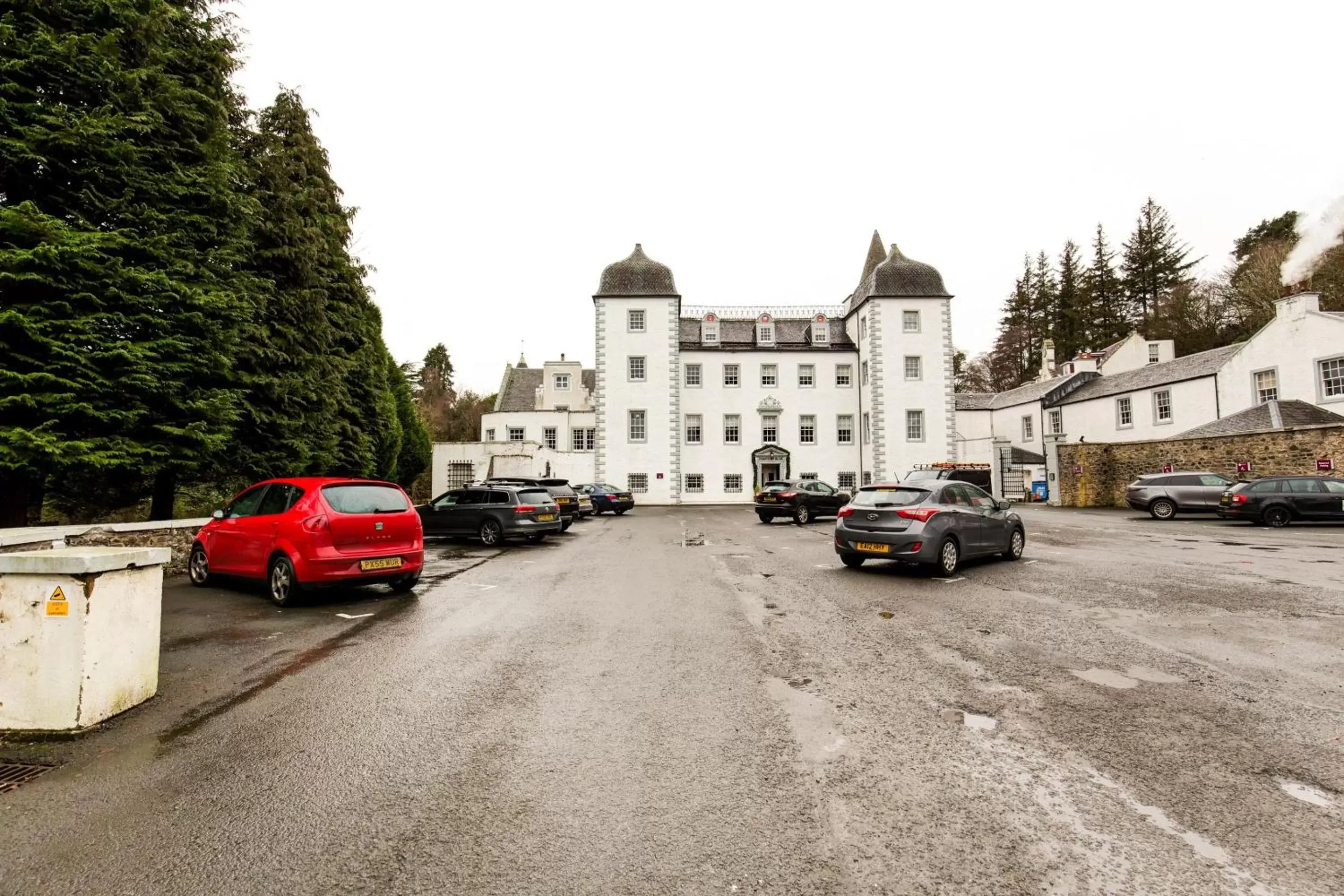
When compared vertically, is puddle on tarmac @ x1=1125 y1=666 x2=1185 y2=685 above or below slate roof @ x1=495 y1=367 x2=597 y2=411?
below

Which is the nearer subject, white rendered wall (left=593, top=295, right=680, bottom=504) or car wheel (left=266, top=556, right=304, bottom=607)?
car wheel (left=266, top=556, right=304, bottom=607)

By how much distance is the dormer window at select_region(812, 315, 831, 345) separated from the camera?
1805 inches

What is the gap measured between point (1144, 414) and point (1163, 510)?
16.4 metres

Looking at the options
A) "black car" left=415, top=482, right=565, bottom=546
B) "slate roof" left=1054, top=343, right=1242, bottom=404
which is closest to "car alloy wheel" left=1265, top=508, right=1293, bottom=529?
"slate roof" left=1054, top=343, right=1242, bottom=404

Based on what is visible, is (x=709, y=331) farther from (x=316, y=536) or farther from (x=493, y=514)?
(x=316, y=536)

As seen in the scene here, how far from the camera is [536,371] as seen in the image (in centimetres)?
5444

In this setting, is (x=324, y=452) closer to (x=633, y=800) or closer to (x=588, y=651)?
(x=588, y=651)

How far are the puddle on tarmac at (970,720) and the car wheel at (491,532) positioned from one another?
45.7 feet

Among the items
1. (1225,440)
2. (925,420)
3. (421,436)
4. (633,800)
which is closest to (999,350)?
(925,420)

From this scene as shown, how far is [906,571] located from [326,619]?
29.0 feet

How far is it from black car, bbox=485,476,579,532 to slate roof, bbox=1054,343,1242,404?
31.7 meters

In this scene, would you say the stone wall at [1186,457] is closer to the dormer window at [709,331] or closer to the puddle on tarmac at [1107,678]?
the dormer window at [709,331]

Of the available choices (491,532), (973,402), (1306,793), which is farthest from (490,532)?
(973,402)

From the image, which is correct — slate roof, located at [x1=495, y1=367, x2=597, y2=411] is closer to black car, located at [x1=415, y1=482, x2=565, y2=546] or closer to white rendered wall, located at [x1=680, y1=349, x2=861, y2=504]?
white rendered wall, located at [x1=680, y1=349, x2=861, y2=504]
